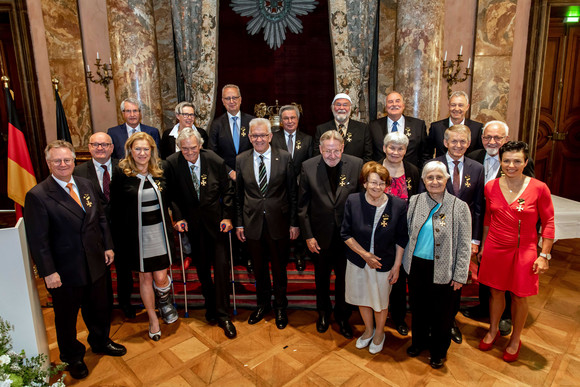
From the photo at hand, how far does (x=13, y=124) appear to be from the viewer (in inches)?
163

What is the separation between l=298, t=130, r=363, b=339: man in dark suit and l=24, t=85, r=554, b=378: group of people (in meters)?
0.01

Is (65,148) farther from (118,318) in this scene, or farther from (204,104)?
(204,104)

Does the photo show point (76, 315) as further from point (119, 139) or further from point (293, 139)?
point (293, 139)

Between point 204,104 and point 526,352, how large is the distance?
4944 millimetres

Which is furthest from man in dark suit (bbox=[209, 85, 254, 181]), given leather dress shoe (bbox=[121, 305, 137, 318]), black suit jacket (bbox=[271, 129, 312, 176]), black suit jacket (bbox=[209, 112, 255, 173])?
leather dress shoe (bbox=[121, 305, 137, 318])

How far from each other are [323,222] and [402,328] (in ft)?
3.88

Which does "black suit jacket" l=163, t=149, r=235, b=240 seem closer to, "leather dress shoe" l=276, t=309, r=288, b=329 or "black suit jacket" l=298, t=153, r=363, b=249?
"black suit jacket" l=298, t=153, r=363, b=249

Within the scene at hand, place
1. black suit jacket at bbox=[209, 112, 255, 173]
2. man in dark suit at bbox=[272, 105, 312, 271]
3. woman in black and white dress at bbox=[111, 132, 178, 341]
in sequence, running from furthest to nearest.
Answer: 1. black suit jacket at bbox=[209, 112, 255, 173]
2. man in dark suit at bbox=[272, 105, 312, 271]
3. woman in black and white dress at bbox=[111, 132, 178, 341]

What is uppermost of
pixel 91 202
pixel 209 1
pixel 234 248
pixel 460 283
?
pixel 209 1

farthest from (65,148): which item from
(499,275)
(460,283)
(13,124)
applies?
(499,275)

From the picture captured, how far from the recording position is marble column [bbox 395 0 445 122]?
4.84 m

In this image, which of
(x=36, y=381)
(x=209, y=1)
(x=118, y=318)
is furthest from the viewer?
(x=209, y=1)

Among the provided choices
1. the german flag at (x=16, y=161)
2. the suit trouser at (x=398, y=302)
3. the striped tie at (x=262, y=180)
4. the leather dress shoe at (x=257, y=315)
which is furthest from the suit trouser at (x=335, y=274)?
the german flag at (x=16, y=161)

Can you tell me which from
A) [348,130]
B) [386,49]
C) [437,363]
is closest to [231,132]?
[348,130]
